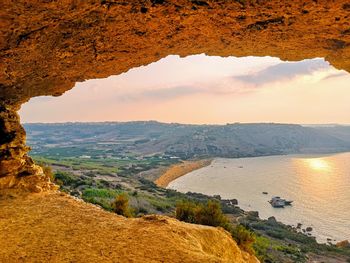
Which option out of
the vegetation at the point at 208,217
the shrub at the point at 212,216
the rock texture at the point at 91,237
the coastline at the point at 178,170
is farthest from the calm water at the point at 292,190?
the rock texture at the point at 91,237

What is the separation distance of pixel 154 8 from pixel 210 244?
7842mm

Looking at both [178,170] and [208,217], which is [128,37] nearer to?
[208,217]

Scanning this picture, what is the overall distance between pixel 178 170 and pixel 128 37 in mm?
107721

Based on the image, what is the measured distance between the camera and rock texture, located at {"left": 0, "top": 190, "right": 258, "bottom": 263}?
8.84 metres

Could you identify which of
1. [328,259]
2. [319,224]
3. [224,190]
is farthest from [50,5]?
[224,190]

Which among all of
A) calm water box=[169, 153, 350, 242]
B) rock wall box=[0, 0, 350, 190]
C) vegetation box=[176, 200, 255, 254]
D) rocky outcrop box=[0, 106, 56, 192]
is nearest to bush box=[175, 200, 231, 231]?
vegetation box=[176, 200, 255, 254]

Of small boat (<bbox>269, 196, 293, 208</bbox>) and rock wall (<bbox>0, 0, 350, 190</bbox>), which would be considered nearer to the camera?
rock wall (<bbox>0, 0, 350, 190</bbox>)

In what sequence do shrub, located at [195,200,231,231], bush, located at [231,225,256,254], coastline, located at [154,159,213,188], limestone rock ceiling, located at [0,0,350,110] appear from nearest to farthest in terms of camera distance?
1. limestone rock ceiling, located at [0,0,350,110]
2. bush, located at [231,225,256,254]
3. shrub, located at [195,200,231,231]
4. coastline, located at [154,159,213,188]

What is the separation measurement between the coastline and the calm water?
423 centimetres

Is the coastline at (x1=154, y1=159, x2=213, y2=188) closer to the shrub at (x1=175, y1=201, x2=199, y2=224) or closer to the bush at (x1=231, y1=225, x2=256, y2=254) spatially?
the shrub at (x1=175, y1=201, x2=199, y2=224)

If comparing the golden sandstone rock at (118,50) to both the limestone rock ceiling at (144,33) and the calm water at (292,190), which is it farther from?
the calm water at (292,190)

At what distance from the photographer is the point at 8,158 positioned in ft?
49.9

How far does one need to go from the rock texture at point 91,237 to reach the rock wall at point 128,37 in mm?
3404

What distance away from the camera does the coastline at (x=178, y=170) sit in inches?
3910
